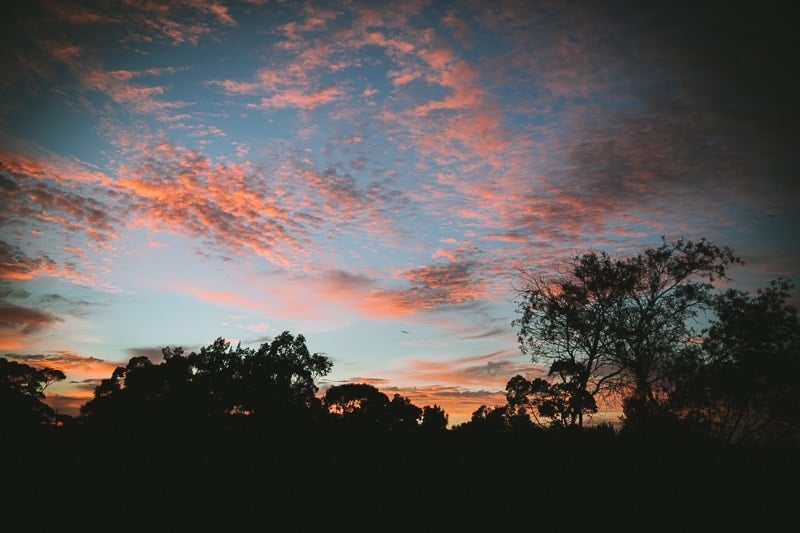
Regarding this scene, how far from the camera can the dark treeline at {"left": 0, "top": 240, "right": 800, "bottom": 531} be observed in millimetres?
16141

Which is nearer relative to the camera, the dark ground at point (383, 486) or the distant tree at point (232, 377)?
the dark ground at point (383, 486)

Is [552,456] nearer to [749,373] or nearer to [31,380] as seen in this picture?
[749,373]

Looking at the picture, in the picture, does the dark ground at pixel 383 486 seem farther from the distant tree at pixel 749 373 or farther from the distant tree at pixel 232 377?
the distant tree at pixel 232 377

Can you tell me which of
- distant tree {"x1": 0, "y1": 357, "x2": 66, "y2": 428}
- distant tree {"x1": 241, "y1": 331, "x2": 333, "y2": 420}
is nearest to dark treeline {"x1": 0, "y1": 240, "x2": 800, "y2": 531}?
distant tree {"x1": 241, "y1": 331, "x2": 333, "y2": 420}

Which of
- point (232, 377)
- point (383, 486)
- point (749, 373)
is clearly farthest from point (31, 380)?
point (749, 373)

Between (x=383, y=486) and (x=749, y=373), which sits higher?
(x=749, y=373)

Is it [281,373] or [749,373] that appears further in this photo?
[281,373]

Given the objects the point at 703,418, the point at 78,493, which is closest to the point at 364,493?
the point at 78,493

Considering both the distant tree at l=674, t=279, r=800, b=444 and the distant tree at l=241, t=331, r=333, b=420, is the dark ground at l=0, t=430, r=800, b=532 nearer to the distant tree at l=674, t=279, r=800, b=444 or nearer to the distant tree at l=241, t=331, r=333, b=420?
the distant tree at l=674, t=279, r=800, b=444

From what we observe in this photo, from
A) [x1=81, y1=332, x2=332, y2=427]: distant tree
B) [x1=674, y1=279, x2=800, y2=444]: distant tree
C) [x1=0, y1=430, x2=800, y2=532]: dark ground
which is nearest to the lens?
[x1=0, y1=430, x2=800, y2=532]: dark ground

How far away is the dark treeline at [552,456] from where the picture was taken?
635 inches

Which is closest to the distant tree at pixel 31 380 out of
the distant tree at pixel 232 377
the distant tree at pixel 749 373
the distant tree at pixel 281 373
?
the distant tree at pixel 232 377

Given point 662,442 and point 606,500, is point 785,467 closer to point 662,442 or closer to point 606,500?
point 662,442

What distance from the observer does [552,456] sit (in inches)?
893
